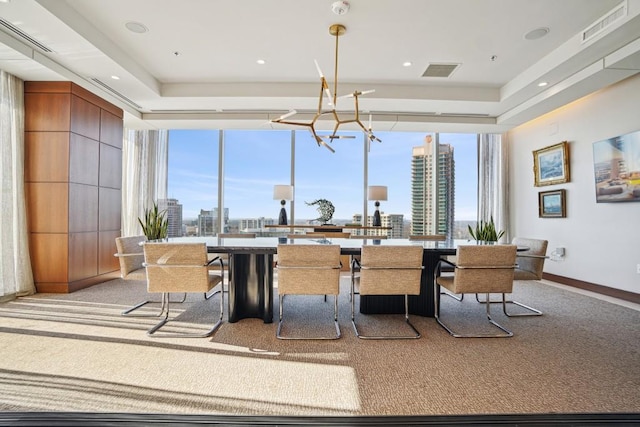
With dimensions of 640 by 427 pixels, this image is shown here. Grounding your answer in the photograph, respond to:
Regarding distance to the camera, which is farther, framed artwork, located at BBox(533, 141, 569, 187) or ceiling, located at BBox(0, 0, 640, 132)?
framed artwork, located at BBox(533, 141, 569, 187)

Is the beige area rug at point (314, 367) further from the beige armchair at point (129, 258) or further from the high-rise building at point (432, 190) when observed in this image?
the high-rise building at point (432, 190)

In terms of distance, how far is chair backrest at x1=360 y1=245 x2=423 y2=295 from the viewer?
2549 mm

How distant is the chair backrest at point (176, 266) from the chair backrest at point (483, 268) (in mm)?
2094

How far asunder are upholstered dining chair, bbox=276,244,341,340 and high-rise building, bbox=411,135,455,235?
14.8 ft

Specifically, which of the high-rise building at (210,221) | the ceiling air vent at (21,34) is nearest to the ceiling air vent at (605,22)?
the ceiling air vent at (21,34)

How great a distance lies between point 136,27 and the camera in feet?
10.5

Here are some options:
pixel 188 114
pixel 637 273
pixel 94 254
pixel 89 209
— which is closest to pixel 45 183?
pixel 89 209

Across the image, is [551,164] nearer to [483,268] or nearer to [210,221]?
[483,268]

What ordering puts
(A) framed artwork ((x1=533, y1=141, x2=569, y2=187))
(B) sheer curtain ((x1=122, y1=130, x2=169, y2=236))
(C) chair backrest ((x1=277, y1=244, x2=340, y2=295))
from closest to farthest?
1. (C) chair backrest ((x1=277, y1=244, x2=340, y2=295))
2. (A) framed artwork ((x1=533, y1=141, x2=569, y2=187))
3. (B) sheer curtain ((x1=122, y1=130, x2=169, y2=236))

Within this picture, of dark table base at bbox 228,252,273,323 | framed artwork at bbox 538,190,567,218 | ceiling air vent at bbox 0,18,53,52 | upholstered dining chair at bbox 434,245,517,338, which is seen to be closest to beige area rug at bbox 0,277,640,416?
dark table base at bbox 228,252,273,323

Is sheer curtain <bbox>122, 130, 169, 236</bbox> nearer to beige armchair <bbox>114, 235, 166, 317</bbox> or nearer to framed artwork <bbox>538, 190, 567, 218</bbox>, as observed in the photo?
beige armchair <bbox>114, 235, 166, 317</bbox>

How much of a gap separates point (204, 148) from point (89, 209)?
2.68 meters

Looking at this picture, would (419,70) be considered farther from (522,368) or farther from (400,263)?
(522,368)

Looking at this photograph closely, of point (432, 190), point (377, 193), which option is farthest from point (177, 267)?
point (432, 190)
